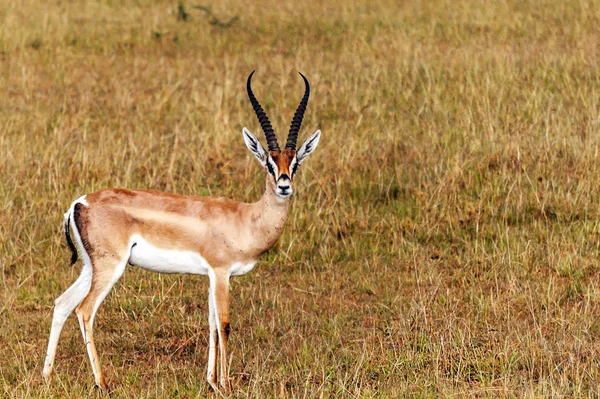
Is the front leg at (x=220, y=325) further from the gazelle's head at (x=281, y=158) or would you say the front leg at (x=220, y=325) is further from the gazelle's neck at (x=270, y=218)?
the gazelle's head at (x=281, y=158)

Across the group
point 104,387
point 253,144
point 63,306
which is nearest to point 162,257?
point 63,306

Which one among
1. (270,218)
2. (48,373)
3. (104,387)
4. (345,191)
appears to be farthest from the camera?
(345,191)

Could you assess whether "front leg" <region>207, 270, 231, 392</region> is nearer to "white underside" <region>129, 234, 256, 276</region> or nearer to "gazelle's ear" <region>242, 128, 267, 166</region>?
"white underside" <region>129, 234, 256, 276</region>

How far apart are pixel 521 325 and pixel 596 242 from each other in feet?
5.13

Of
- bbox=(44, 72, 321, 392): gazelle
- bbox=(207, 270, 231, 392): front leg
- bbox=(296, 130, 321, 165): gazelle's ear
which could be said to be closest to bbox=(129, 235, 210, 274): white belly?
bbox=(44, 72, 321, 392): gazelle

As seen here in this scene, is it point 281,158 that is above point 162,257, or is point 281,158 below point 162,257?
above

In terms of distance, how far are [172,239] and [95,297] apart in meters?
0.51

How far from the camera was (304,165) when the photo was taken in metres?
8.68

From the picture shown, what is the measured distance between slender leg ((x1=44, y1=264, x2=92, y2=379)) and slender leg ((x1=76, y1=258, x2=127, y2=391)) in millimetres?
170

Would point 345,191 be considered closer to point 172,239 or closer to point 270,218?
point 270,218

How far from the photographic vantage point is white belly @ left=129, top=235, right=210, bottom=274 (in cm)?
541

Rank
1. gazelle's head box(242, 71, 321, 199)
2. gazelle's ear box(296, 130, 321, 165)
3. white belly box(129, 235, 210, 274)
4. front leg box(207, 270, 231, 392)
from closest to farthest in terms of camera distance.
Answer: gazelle's head box(242, 71, 321, 199), front leg box(207, 270, 231, 392), white belly box(129, 235, 210, 274), gazelle's ear box(296, 130, 321, 165)

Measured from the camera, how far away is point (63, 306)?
546cm

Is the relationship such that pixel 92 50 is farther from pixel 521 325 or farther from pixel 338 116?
pixel 521 325
